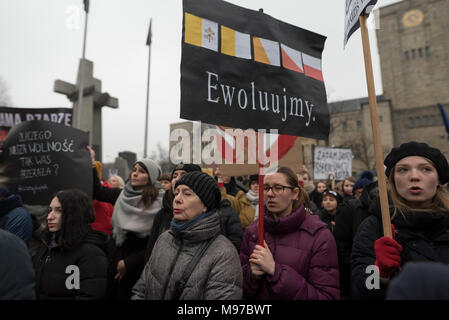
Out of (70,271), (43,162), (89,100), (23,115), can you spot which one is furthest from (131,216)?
(89,100)

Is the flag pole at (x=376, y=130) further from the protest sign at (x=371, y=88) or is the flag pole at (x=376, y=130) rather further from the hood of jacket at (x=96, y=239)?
the hood of jacket at (x=96, y=239)

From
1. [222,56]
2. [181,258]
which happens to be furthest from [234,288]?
[222,56]

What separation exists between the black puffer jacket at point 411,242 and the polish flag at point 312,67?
3.98 ft

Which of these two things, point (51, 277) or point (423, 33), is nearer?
→ point (51, 277)

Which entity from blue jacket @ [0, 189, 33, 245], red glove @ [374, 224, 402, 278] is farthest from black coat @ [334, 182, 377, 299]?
blue jacket @ [0, 189, 33, 245]

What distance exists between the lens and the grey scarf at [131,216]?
10.7 feet

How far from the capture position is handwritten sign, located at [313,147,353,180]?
29.5 feet

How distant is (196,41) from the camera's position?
2039 millimetres

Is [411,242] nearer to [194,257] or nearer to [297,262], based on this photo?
[297,262]

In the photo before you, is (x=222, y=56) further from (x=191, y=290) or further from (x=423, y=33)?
(x=423, y=33)

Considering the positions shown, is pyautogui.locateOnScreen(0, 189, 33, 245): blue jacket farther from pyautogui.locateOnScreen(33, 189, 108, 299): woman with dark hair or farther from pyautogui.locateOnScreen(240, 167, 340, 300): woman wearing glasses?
pyautogui.locateOnScreen(240, 167, 340, 300): woman wearing glasses

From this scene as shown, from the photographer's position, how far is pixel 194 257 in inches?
79.7

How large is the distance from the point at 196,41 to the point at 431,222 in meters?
1.71

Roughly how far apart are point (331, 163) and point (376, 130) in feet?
25.3
